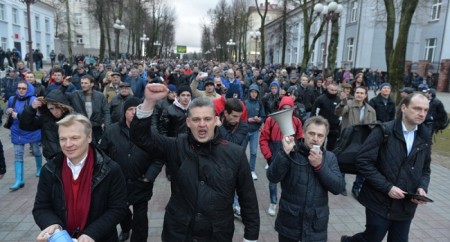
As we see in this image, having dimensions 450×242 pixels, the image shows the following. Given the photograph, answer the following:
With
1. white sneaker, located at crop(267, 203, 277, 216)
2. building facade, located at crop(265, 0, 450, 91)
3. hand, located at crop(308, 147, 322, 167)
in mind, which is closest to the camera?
hand, located at crop(308, 147, 322, 167)

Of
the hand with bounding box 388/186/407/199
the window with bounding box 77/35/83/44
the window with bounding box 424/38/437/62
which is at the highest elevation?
the window with bounding box 77/35/83/44

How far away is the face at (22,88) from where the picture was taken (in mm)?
5789

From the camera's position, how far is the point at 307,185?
311 centimetres

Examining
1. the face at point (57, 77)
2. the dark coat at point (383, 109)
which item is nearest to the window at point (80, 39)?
the face at point (57, 77)

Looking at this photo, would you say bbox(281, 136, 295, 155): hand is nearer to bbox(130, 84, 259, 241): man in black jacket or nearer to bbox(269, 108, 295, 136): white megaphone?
bbox(269, 108, 295, 136): white megaphone

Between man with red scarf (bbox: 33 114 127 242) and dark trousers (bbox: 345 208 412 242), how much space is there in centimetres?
260

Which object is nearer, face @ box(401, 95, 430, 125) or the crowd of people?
the crowd of people

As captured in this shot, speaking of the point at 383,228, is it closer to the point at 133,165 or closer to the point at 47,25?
the point at 133,165

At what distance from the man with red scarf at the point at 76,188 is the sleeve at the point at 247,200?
103cm

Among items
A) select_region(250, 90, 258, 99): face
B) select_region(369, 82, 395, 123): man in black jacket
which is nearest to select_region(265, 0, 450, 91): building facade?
select_region(369, 82, 395, 123): man in black jacket

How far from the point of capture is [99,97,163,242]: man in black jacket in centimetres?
384

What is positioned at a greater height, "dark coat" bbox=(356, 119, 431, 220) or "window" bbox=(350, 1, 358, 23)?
"window" bbox=(350, 1, 358, 23)

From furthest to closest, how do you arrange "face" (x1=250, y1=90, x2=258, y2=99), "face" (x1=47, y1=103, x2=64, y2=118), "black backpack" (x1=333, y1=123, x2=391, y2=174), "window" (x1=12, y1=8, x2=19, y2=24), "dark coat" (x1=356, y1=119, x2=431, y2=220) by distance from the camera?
"window" (x1=12, y1=8, x2=19, y2=24) < "face" (x1=250, y1=90, x2=258, y2=99) < "face" (x1=47, y1=103, x2=64, y2=118) < "black backpack" (x1=333, y1=123, x2=391, y2=174) < "dark coat" (x1=356, y1=119, x2=431, y2=220)

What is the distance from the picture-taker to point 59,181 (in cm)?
249
